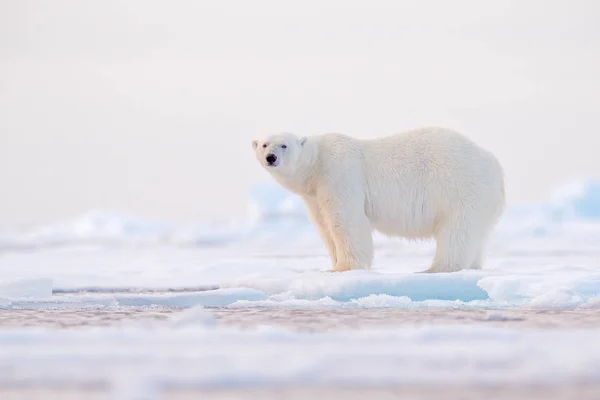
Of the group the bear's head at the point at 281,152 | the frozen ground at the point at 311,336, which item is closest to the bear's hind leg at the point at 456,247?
the frozen ground at the point at 311,336

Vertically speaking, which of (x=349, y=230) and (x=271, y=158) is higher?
(x=271, y=158)

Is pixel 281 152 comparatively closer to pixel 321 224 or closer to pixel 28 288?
pixel 321 224

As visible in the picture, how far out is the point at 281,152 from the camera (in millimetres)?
6766

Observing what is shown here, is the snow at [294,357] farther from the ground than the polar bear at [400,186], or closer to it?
closer to it

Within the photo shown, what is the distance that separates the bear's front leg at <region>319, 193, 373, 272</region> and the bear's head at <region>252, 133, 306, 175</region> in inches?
15.8

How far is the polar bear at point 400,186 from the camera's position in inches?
265

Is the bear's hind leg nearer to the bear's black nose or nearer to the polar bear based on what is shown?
the polar bear

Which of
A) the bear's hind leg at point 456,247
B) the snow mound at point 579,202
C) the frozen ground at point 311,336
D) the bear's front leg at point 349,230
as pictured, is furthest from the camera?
the snow mound at point 579,202

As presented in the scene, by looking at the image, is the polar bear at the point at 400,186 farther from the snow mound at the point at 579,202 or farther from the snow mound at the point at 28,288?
the snow mound at the point at 579,202

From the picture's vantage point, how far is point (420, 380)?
7.14 feet

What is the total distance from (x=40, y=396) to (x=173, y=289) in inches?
177

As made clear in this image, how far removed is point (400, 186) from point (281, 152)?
1.00m

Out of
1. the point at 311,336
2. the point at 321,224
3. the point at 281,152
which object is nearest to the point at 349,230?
the point at 321,224

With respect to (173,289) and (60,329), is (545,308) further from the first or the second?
(173,289)
